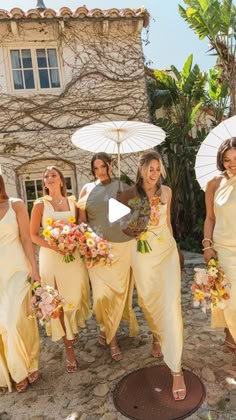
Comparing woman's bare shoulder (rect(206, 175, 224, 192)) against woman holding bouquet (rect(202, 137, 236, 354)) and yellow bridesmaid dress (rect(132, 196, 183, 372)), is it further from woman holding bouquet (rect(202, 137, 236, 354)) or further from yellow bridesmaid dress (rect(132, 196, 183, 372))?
yellow bridesmaid dress (rect(132, 196, 183, 372))

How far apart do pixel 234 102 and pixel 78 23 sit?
182 inches

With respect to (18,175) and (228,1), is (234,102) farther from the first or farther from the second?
(18,175)

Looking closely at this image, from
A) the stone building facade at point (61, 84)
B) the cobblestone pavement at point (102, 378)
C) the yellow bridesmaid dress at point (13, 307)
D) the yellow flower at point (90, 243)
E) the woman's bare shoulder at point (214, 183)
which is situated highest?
the stone building facade at point (61, 84)

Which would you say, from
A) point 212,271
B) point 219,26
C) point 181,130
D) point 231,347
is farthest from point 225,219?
point 219,26

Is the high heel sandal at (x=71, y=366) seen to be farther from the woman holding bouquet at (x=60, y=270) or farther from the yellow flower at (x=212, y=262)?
the yellow flower at (x=212, y=262)

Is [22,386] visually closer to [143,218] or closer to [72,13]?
[143,218]

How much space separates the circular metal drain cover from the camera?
2.91 meters

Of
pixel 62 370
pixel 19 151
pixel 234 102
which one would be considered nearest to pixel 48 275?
pixel 62 370

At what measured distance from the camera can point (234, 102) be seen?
30.5 ft

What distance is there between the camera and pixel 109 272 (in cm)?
371

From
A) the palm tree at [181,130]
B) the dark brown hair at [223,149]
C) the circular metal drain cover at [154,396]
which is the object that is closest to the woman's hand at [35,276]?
the circular metal drain cover at [154,396]

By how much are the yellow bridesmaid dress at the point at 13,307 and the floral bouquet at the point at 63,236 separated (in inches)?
13.0

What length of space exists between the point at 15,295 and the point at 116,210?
4.52 ft

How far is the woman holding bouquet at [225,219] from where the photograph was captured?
3.26m
